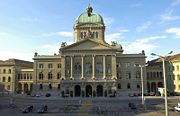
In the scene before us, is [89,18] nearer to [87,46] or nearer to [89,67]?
[87,46]

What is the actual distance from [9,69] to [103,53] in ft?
165

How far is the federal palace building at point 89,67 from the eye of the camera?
10038 centimetres

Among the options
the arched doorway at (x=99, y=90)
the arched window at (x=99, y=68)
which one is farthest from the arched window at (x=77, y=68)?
the arched doorway at (x=99, y=90)

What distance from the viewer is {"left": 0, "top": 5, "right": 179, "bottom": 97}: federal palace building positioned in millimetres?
100375

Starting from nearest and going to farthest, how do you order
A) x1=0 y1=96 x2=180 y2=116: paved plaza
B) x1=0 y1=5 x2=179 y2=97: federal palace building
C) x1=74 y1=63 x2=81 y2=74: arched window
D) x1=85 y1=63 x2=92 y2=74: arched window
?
x1=0 y1=96 x2=180 y2=116: paved plaza
x1=0 y1=5 x2=179 y2=97: federal palace building
x1=85 y1=63 x2=92 y2=74: arched window
x1=74 y1=63 x2=81 y2=74: arched window

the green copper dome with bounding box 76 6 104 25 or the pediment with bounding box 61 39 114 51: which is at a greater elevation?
the green copper dome with bounding box 76 6 104 25

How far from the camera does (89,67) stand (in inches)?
4045


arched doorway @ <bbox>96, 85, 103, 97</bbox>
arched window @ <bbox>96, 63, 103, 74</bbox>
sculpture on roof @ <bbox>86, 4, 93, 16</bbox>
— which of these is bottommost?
arched doorway @ <bbox>96, 85, 103, 97</bbox>

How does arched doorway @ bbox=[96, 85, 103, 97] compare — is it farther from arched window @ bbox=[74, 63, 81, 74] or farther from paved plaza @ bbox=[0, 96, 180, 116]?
paved plaza @ bbox=[0, 96, 180, 116]

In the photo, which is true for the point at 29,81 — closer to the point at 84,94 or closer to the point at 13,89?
the point at 13,89

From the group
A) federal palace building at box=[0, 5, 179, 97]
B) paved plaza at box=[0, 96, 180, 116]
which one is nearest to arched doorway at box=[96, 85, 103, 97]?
federal palace building at box=[0, 5, 179, 97]

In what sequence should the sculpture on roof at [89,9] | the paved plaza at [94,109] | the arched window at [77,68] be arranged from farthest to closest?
the sculpture on roof at [89,9]
the arched window at [77,68]
the paved plaza at [94,109]

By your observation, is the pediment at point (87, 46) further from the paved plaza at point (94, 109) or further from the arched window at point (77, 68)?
the paved plaza at point (94, 109)

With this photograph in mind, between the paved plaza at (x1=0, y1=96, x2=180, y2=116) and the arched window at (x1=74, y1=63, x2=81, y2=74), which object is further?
the arched window at (x1=74, y1=63, x2=81, y2=74)
